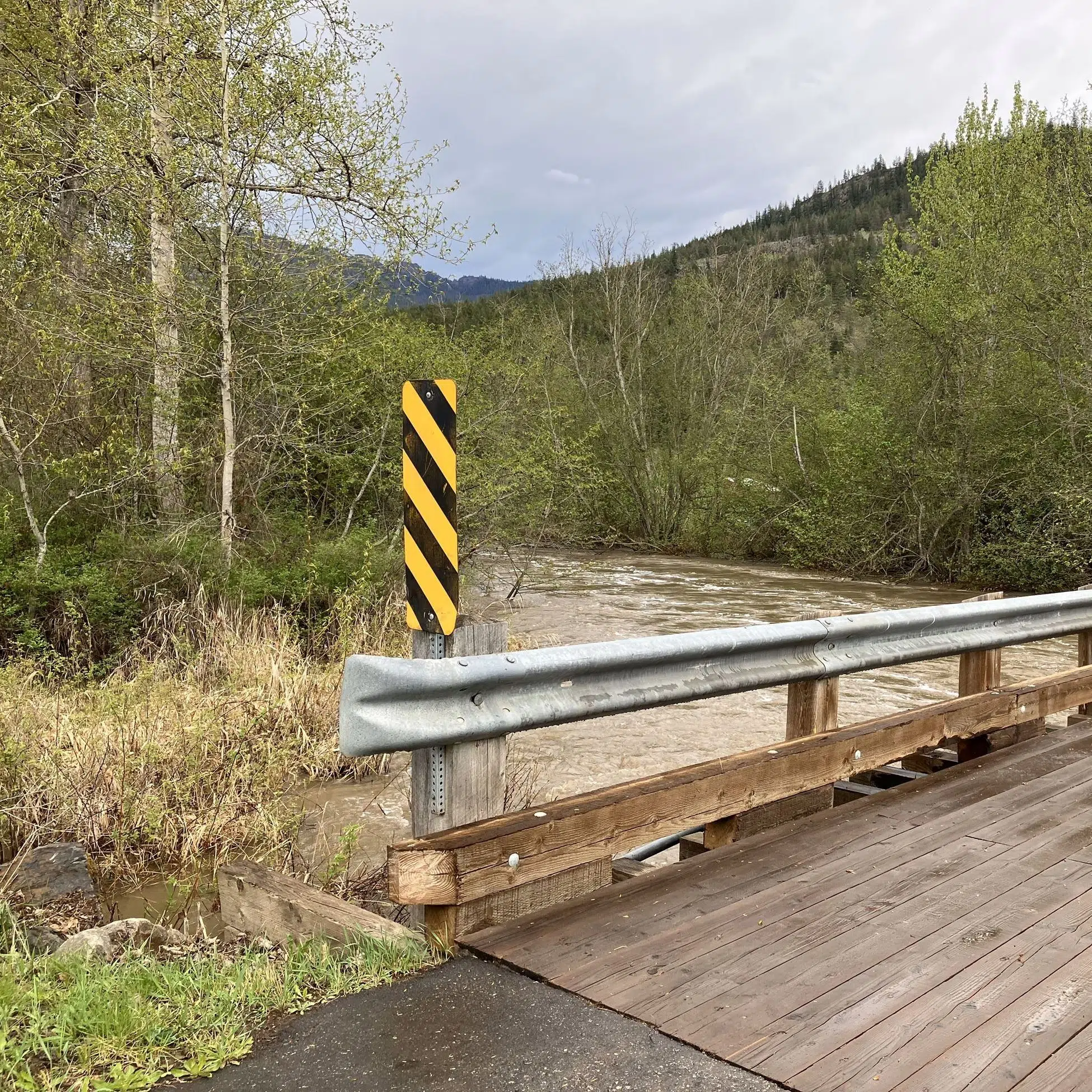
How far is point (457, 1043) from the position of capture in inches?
93.8

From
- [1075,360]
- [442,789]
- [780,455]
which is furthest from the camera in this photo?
[780,455]

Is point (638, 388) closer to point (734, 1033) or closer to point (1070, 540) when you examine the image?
point (1070, 540)

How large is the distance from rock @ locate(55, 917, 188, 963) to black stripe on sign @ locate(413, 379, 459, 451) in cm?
211

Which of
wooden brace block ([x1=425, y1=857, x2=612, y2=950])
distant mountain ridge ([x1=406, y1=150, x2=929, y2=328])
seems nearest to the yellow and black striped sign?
wooden brace block ([x1=425, y1=857, x2=612, y2=950])

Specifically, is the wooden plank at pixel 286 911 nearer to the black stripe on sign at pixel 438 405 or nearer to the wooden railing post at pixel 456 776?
the wooden railing post at pixel 456 776

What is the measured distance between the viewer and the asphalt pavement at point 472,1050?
7.23 ft

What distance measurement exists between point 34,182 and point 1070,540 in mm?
17853

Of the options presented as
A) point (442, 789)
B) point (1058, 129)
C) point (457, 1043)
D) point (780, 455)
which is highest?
point (1058, 129)

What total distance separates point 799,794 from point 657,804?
0.99 m

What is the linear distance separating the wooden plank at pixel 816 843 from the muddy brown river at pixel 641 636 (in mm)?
1113

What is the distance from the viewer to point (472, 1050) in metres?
2.36

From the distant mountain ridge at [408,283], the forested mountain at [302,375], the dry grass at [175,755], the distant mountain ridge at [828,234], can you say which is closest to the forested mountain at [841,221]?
the distant mountain ridge at [828,234]

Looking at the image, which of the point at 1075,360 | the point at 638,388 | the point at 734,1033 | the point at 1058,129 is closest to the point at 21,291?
the point at 734,1033

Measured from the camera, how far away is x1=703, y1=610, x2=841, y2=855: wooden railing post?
3.98 meters
